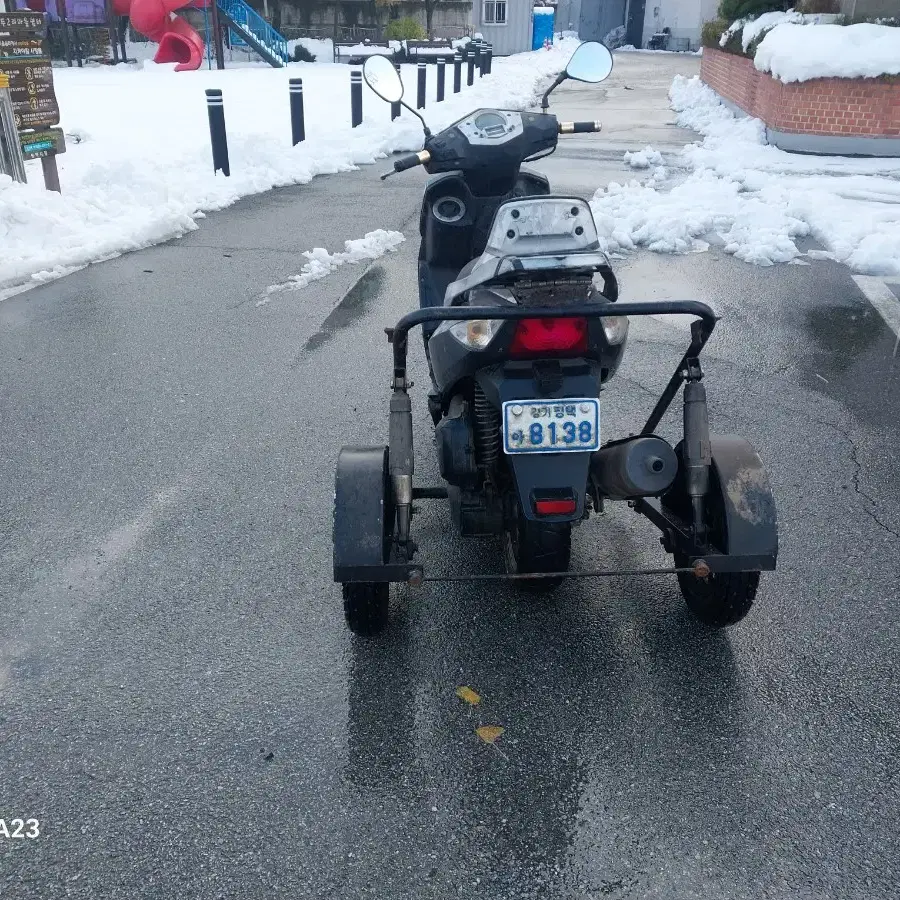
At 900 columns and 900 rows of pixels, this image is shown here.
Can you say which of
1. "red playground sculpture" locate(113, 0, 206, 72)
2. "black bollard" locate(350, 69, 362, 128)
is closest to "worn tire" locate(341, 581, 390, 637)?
"black bollard" locate(350, 69, 362, 128)

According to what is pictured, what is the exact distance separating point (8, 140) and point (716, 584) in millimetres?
8808

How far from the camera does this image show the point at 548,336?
2.71 metres

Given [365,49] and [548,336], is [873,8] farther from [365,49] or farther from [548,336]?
[365,49]

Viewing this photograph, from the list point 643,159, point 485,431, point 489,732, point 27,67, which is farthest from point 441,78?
point 489,732

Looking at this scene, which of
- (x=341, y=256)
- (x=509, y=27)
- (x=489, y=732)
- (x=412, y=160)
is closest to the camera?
(x=489, y=732)

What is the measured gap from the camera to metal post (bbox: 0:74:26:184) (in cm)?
869

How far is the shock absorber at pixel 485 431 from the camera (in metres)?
2.98

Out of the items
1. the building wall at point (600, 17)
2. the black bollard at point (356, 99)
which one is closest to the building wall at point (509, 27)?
the building wall at point (600, 17)

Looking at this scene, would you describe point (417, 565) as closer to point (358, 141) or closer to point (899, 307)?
point (899, 307)

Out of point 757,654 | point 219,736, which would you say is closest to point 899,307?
point 757,654

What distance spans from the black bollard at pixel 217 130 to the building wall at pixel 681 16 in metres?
48.3

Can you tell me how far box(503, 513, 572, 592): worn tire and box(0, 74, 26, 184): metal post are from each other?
325 inches

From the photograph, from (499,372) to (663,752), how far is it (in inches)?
50.8

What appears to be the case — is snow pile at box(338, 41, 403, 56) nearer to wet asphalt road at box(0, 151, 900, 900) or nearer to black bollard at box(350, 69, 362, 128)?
black bollard at box(350, 69, 362, 128)
